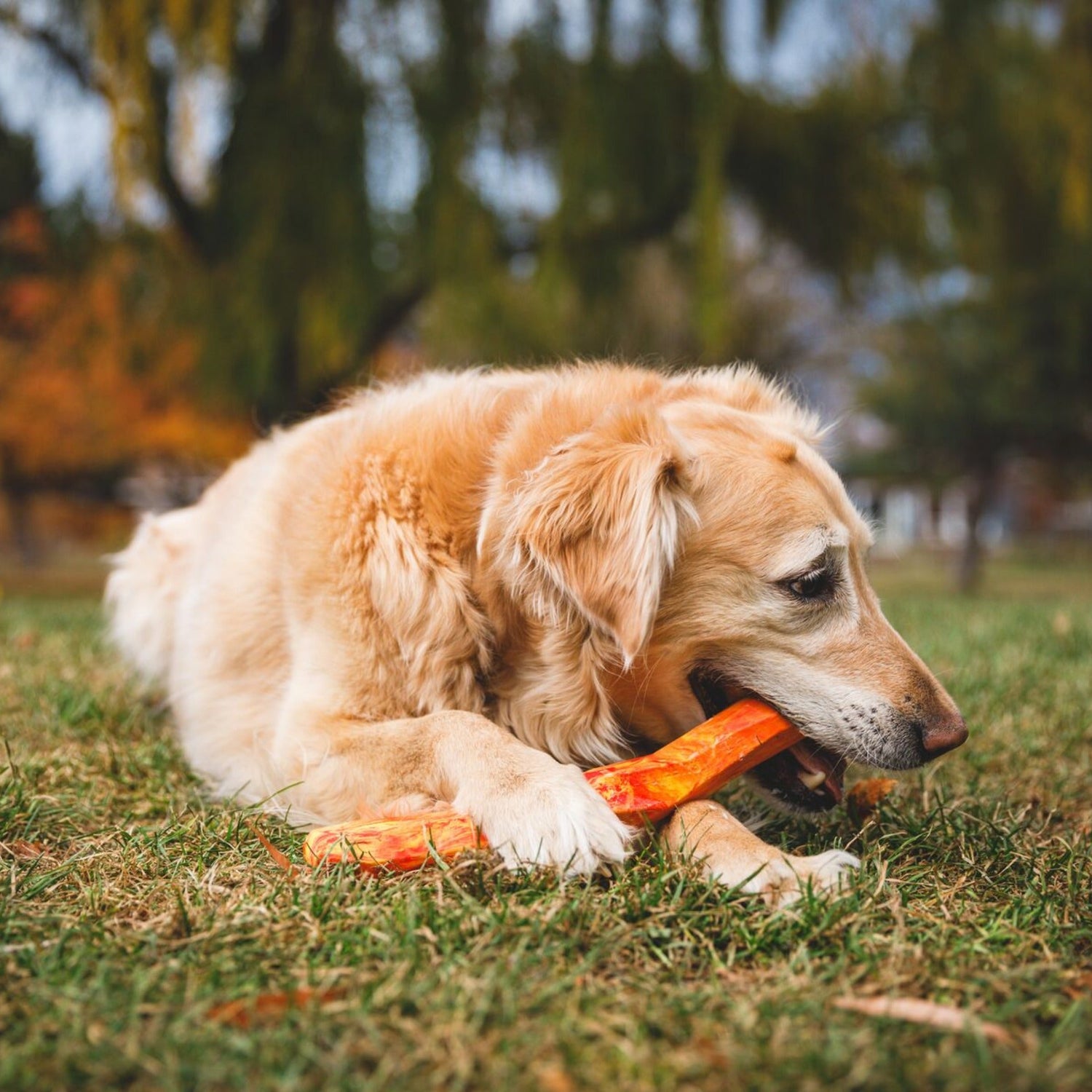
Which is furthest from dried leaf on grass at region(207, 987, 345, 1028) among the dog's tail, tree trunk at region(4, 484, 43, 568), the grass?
tree trunk at region(4, 484, 43, 568)

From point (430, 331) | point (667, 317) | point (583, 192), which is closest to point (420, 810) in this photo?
point (583, 192)

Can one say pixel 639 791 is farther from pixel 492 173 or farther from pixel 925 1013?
pixel 492 173

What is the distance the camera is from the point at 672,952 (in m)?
1.60

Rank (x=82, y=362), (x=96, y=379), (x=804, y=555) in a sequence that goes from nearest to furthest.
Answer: (x=804, y=555) → (x=82, y=362) → (x=96, y=379)

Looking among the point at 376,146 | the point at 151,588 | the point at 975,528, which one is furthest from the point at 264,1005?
the point at 975,528

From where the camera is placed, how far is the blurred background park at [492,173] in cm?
745

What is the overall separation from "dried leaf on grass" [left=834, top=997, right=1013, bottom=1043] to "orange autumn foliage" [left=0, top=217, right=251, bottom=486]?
818cm

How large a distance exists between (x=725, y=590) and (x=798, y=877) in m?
0.76

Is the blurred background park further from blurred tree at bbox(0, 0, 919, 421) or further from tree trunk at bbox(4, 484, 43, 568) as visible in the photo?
tree trunk at bbox(4, 484, 43, 568)

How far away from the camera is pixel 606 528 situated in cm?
223

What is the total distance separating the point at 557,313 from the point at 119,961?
25.2 feet

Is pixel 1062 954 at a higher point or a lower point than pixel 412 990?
lower

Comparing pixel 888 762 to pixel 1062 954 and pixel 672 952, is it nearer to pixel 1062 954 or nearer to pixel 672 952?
pixel 1062 954

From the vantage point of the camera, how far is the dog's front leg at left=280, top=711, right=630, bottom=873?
6.25 ft
